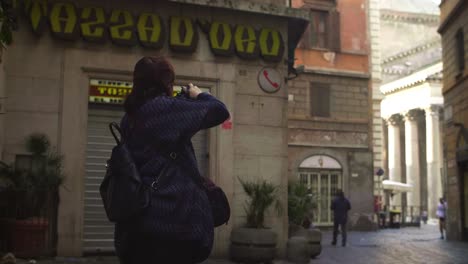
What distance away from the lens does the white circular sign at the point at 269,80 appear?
13141 mm

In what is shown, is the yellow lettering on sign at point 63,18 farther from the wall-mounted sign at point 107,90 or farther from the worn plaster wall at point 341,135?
the worn plaster wall at point 341,135

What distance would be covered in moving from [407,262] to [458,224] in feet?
33.2

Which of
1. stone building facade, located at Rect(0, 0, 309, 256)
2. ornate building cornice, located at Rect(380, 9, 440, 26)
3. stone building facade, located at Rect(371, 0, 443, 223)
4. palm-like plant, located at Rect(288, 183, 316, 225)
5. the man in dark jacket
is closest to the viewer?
stone building facade, located at Rect(0, 0, 309, 256)

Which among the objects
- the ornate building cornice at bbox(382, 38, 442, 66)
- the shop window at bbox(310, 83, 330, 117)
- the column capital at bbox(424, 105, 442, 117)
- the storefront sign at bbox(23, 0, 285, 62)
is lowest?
the storefront sign at bbox(23, 0, 285, 62)

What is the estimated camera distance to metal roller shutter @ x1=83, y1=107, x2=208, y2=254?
465 inches

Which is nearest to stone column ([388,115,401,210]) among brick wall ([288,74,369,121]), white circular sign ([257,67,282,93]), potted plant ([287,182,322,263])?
brick wall ([288,74,369,121])

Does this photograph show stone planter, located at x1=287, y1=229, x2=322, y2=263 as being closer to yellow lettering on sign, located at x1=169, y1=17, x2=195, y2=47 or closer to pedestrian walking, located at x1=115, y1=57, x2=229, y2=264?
yellow lettering on sign, located at x1=169, y1=17, x2=195, y2=47

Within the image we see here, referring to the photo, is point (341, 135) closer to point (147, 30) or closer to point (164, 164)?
point (147, 30)

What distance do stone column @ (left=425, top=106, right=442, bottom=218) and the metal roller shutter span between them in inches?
1569

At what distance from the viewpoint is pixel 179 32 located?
12.6 metres

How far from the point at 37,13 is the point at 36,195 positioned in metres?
3.63

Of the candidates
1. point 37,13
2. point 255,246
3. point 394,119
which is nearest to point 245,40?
point 37,13

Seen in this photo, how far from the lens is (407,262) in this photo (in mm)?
13172

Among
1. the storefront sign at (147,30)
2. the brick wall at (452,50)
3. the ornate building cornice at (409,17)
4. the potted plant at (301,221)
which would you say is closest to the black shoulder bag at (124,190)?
the storefront sign at (147,30)
